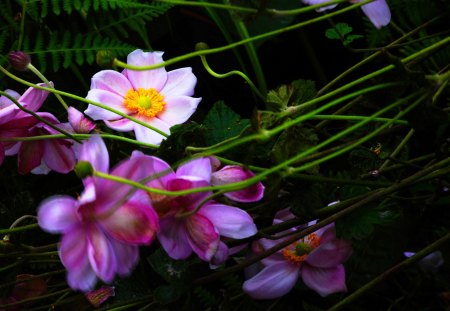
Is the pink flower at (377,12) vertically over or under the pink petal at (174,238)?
over

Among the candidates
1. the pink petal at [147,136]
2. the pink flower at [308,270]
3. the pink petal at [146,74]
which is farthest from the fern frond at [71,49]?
the pink flower at [308,270]

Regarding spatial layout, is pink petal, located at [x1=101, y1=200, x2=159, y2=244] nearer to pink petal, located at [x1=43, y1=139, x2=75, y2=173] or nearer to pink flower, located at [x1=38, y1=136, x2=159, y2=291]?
pink flower, located at [x1=38, y1=136, x2=159, y2=291]

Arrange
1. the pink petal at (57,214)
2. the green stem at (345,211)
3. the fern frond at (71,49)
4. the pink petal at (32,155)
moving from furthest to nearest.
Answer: the fern frond at (71,49)
the pink petal at (32,155)
the green stem at (345,211)
the pink petal at (57,214)

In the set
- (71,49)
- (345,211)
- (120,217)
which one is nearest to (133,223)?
(120,217)

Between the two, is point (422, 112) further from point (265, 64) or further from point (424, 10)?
point (265, 64)

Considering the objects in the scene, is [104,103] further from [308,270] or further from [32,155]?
[308,270]

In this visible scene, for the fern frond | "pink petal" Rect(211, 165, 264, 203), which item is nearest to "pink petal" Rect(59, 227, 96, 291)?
"pink petal" Rect(211, 165, 264, 203)

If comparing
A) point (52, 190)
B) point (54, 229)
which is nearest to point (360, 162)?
point (54, 229)

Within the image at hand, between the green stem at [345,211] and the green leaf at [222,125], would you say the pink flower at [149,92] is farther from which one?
the green stem at [345,211]
